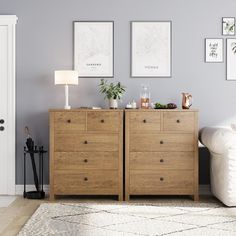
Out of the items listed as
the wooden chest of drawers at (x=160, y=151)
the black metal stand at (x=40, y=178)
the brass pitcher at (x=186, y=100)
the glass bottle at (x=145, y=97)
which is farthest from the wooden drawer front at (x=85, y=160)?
the brass pitcher at (x=186, y=100)

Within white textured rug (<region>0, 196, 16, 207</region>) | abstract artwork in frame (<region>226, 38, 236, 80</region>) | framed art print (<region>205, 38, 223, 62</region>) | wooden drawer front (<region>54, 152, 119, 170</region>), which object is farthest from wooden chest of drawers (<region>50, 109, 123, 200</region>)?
abstract artwork in frame (<region>226, 38, 236, 80</region>)

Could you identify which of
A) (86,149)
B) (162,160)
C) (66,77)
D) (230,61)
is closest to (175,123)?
(162,160)

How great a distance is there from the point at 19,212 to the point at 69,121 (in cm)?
106

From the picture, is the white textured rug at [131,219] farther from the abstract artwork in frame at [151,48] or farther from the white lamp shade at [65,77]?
the abstract artwork in frame at [151,48]

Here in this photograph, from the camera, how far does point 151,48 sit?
5.54 meters

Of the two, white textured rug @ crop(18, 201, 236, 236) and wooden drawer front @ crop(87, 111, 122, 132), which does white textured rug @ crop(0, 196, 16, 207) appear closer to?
white textured rug @ crop(18, 201, 236, 236)

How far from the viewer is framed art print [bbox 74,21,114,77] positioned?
5.53 m

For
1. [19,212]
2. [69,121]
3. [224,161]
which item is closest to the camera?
[19,212]

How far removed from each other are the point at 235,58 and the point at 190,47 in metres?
0.51

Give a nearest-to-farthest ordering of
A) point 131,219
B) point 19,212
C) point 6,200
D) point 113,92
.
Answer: point 131,219 < point 19,212 < point 6,200 < point 113,92

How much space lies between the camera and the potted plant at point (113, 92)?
5.27 meters

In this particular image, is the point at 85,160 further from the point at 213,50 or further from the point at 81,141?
the point at 213,50

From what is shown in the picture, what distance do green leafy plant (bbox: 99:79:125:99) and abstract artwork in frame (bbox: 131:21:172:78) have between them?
25 cm

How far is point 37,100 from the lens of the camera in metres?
5.55
